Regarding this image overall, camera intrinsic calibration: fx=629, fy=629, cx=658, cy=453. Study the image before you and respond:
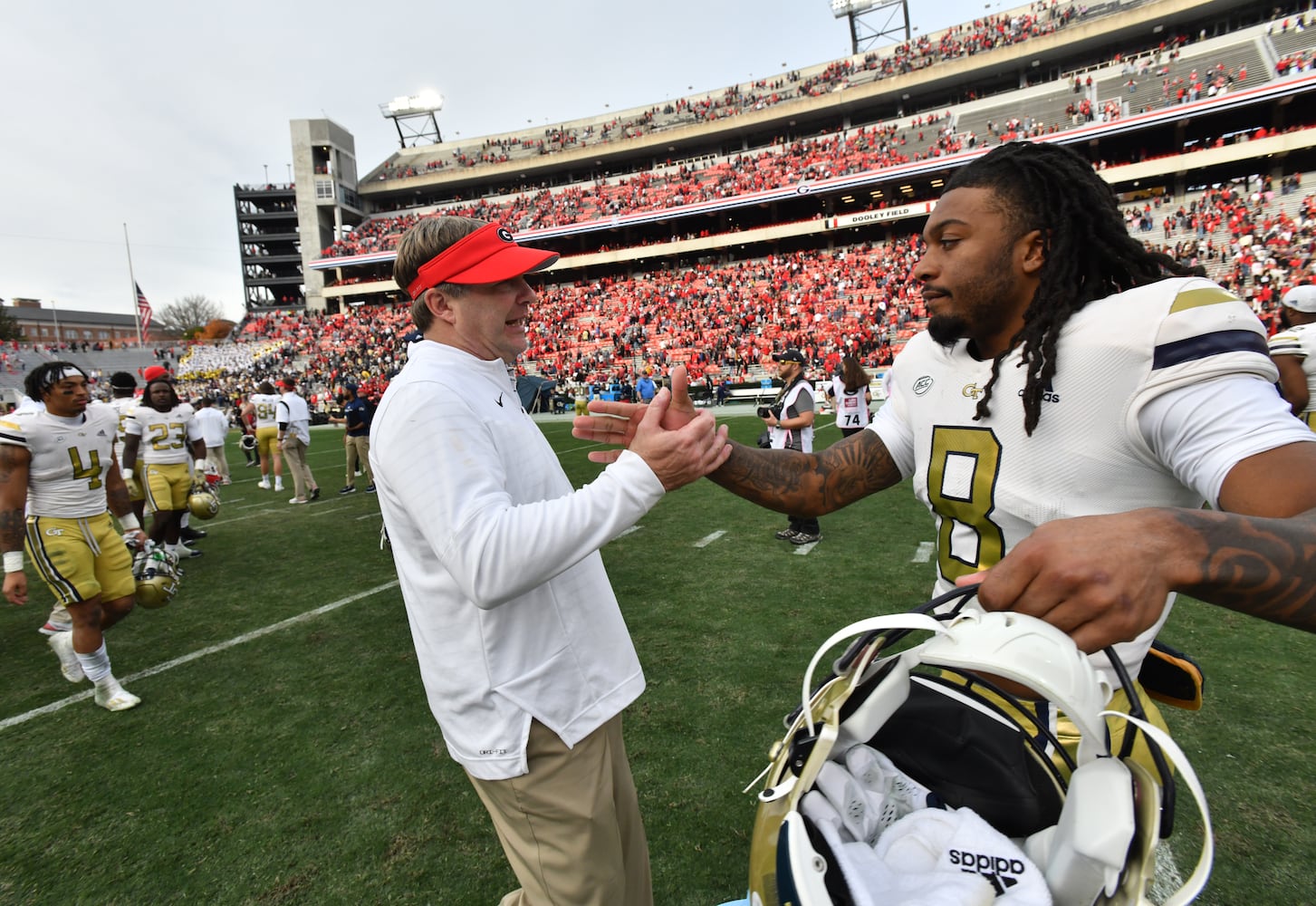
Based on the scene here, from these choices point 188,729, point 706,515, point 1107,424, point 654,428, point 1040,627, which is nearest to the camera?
point 1040,627

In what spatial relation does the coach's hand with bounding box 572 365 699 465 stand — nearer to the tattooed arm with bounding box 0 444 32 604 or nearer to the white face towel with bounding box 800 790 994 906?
the white face towel with bounding box 800 790 994 906

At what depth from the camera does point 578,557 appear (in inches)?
55.1

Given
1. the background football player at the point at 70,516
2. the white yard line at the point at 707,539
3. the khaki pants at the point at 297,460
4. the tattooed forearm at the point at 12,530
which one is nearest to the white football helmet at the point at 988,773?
the background football player at the point at 70,516

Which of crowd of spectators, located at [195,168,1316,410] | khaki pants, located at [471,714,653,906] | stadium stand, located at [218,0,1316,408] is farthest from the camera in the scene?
stadium stand, located at [218,0,1316,408]

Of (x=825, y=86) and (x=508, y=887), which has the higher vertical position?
(x=825, y=86)

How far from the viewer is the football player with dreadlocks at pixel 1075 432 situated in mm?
908

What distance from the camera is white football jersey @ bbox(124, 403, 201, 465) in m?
7.10

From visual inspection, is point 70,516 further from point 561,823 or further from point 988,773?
point 988,773

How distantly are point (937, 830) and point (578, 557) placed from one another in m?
0.82

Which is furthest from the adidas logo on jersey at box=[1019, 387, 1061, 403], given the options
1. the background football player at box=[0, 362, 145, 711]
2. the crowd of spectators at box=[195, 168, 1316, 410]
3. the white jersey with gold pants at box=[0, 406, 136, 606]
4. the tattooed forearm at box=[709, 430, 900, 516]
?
the crowd of spectators at box=[195, 168, 1316, 410]

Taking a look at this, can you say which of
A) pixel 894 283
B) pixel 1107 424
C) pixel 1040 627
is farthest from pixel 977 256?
pixel 894 283

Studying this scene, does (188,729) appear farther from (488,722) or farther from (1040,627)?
(1040,627)

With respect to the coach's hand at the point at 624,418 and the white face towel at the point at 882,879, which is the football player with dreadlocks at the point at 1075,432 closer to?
the coach's hand at the point at 624,418

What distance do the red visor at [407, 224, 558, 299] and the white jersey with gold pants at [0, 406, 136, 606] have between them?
3996 millimetres
